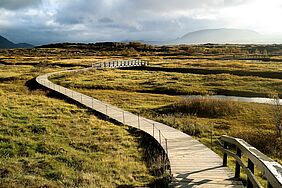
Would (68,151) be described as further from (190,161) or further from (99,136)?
(190,161)

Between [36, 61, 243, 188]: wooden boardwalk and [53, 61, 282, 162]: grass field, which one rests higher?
[36, 61, 243, 188]: wooden boardwalk

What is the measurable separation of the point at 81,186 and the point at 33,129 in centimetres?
897

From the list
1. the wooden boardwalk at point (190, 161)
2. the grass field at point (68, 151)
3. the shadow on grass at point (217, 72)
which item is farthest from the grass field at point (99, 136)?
the shadow on grass at point (217, 72)

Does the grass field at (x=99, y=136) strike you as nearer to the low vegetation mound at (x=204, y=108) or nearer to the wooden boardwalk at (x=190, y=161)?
the low vegetation mound at (x=204, y=108)

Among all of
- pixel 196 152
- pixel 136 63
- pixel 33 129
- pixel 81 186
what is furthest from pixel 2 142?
pixel 136 63

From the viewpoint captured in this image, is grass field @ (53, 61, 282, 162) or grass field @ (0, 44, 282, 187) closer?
grass field @ (0, 44, 282, 187)

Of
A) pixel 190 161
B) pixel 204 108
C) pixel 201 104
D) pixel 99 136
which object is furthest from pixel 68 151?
pixel 201 104

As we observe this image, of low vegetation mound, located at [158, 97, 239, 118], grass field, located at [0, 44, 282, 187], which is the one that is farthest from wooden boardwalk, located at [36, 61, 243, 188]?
low vegetation mound, located at [158, 97, 239, 118]

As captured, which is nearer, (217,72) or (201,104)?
(201,104)

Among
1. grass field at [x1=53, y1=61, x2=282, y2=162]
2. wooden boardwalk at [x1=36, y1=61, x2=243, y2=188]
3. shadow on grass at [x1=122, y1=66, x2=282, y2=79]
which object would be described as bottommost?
grass field at [x1=53, y1=61, x2=282, y2=162]

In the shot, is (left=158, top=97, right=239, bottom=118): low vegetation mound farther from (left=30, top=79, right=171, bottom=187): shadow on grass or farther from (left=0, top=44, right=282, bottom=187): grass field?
(left=30, top=79, right=171, bottom=187): shadow on grass

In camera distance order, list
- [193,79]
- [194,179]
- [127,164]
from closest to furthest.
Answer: [194,179], [127,164], [193,79]

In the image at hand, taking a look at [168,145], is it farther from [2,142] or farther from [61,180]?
[2,142]

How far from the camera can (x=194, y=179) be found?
10695mm
